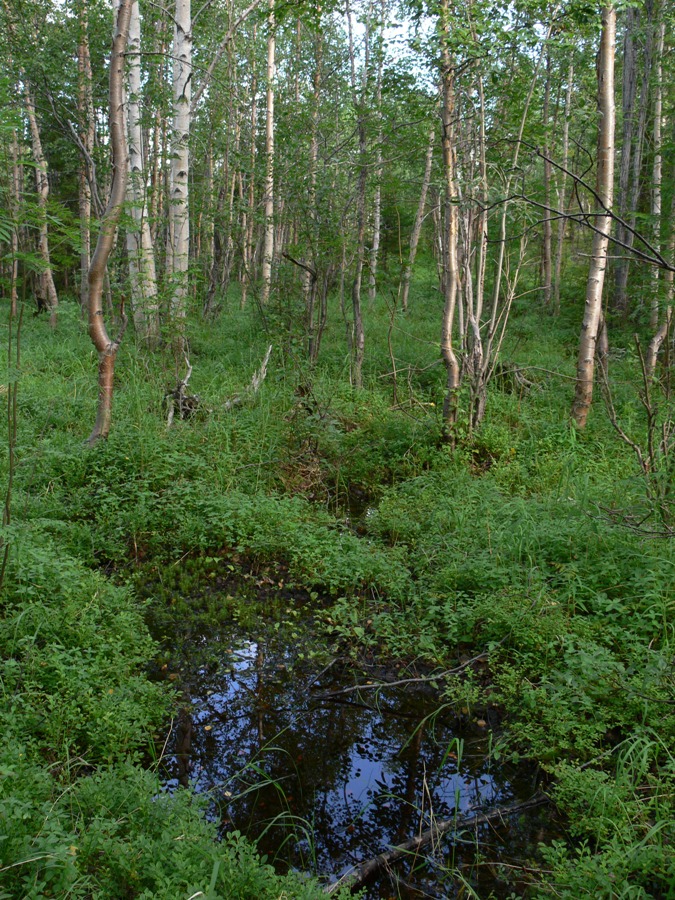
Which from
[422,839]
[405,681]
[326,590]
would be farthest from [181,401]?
[422,839]

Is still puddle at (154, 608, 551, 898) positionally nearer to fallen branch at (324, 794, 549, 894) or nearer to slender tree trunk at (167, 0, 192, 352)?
fallen branch at (324, 794, 549, 894)

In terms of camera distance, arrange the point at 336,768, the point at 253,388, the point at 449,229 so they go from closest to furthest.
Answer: the point at 336,768
the point at 449,229
the point at 253,388

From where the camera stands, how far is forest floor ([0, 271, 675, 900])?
7.77 ft

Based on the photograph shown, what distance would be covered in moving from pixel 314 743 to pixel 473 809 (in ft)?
2.95

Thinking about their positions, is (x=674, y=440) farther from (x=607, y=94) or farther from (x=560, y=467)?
(x=607, y=94)

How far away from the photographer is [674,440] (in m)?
4.84

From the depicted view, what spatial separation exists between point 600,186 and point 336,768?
22.7 ft

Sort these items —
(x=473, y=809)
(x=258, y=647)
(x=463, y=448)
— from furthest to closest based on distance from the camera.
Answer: (x=463, y=448) → (x=258, y=647) → (x=473, y=809)

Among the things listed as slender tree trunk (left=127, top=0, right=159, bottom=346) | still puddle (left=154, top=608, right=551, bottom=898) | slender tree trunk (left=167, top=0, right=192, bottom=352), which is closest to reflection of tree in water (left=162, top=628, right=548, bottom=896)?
still puddle (left=154, top=608, right=551, bottom=898)

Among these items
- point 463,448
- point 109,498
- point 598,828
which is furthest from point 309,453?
point 598,828

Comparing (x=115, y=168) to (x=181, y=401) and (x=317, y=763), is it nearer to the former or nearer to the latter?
(x=181, y=401)

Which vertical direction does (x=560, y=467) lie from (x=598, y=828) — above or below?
above

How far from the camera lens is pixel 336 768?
10.5 feet

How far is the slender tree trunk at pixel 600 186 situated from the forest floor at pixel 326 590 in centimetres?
38
